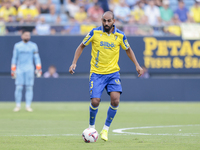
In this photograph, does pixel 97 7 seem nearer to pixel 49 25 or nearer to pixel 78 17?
pixel 78 17

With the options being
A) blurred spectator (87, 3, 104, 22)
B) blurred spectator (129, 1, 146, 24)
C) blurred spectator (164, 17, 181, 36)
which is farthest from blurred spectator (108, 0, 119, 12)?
blurred spectator (164, 17, 181, 36)

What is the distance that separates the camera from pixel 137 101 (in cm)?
1794

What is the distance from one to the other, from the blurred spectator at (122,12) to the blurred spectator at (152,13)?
34.8 inches

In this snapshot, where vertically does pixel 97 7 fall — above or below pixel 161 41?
above

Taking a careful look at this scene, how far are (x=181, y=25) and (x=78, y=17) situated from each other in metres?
4.65

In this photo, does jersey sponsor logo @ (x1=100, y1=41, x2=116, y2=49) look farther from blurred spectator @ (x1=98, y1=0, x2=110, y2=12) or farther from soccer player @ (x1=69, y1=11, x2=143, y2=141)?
blurred spectator @ (x1=98, y1=0, x2=110, y2=12)

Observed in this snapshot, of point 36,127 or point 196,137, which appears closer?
point 196,137

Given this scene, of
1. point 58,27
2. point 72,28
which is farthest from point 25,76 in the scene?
point 72,28

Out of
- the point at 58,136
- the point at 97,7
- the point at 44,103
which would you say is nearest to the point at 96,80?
the point at 58,136

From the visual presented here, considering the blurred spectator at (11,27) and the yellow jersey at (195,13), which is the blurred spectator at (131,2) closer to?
the yellow jersey at (195,13)

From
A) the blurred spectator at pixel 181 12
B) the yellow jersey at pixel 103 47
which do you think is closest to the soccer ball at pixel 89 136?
the yellow jersey at pixel 103 47

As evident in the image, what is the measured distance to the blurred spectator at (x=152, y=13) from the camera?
719 inches

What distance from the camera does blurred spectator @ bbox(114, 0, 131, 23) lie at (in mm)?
17828

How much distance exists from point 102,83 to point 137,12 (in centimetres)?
1186
